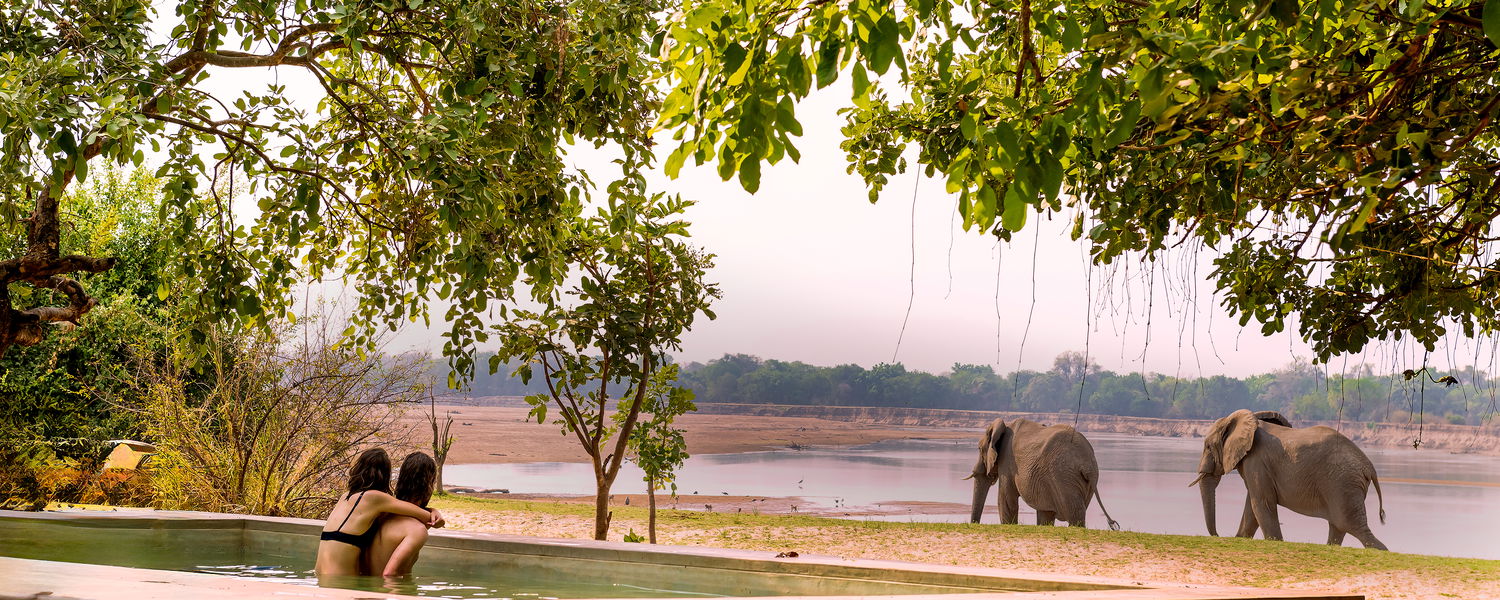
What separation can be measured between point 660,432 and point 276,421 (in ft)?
13.3

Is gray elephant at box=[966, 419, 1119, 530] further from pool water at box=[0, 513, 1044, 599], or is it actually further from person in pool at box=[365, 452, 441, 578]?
person in pool at box=[365, 452, 441, 578]

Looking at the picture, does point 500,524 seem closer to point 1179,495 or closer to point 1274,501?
point 1274,501

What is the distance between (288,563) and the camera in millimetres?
6551

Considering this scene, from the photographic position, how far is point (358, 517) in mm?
4785

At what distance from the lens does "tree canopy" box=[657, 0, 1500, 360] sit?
2420mm

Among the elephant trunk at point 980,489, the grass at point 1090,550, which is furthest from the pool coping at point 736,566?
the elephant trunk at point 980,489

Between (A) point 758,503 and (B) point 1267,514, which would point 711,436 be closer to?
(A) point 758,503

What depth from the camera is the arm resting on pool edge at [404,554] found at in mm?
4867

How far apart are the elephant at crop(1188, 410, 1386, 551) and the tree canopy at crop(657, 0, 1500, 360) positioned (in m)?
8.59

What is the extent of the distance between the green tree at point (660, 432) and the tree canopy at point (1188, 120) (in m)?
4.13

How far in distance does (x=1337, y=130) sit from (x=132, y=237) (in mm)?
15549

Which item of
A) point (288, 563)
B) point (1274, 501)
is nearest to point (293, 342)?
point (288, 563)

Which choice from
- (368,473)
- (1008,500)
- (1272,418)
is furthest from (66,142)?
(1272,418)

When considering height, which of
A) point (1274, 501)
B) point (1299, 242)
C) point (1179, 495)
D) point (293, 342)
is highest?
point (1299, 242)
